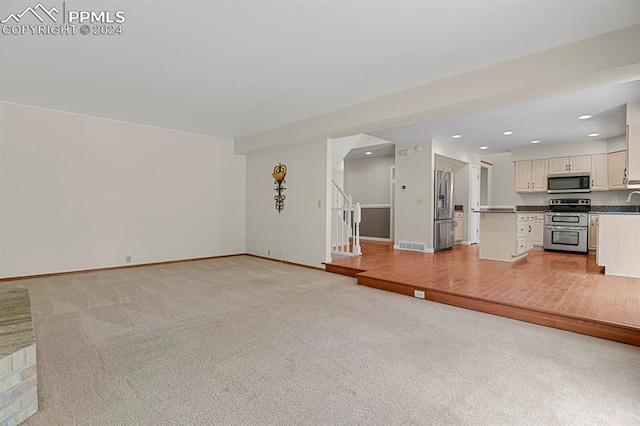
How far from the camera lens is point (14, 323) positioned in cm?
200

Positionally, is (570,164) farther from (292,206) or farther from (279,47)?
(279,47)

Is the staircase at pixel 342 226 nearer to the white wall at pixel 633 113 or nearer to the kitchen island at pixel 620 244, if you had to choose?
the kitchen island at pixel 620 244

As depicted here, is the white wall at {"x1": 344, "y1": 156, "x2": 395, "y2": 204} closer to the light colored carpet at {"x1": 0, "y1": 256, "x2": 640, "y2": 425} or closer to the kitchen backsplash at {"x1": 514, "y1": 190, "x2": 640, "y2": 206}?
the kitchen backsplash at {"x1": 514, "y1": 190, "x2": 640, "y2": 206}

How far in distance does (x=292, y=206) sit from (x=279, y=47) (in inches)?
144

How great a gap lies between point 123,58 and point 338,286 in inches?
147

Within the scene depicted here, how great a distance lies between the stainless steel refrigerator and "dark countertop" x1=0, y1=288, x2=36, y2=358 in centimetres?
675

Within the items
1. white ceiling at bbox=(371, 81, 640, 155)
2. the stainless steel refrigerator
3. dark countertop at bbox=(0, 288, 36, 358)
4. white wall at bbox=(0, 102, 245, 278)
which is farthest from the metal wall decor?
dark countertop at bbox=(0, 288, 36, 358)

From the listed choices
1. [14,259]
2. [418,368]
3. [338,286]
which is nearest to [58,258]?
[14,259]

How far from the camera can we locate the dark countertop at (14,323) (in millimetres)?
1755

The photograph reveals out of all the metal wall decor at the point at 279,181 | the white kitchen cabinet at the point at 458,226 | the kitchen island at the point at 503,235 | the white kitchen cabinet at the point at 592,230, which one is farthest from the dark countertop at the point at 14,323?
the white kitchen cabinet at the point at 592,230

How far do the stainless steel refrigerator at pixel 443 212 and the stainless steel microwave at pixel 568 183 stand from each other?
2.25m

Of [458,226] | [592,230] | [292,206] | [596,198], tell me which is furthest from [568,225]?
[292,206]

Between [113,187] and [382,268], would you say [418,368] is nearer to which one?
[382,268]

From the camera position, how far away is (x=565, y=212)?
24.0 feet
